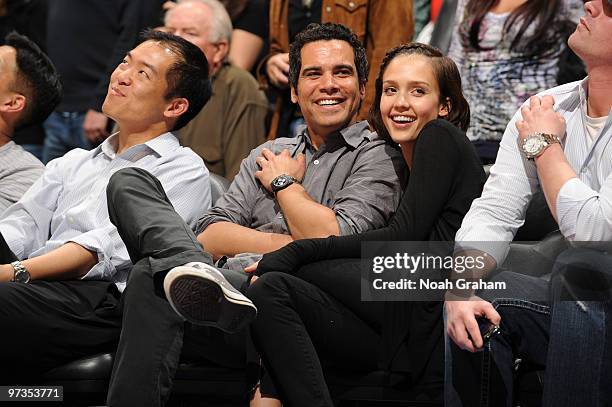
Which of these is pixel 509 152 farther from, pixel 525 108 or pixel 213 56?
pixel 213 56

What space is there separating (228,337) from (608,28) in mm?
1374

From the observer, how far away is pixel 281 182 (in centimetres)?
346

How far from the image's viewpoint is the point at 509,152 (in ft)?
9.84

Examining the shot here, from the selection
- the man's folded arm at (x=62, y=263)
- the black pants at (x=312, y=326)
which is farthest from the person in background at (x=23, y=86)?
the black pants at (x=312, y=326)

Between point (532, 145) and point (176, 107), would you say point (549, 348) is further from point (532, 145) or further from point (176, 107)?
point (176, 107)

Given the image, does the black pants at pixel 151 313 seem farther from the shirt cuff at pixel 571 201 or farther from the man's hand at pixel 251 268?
the shirt cuff at pixel 571 201

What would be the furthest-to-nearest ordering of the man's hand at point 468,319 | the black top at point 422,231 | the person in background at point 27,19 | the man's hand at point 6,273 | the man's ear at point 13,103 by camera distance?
the person in background at point 27,19
the man's ear at point 13,103
the man's hand at point 6,273
the black top at point 422,231
the man's hand at point 468,319

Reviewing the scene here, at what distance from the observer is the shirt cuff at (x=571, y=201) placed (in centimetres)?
271

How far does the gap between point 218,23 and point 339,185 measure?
1.47 m

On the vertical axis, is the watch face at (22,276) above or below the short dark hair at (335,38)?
below

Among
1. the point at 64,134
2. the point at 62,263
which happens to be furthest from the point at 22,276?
the point at 64,134

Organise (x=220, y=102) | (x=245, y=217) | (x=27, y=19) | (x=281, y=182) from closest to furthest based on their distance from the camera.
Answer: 1. (x=281, y=182)
2. (x=245, y=217)
3. (x=220, y=102)
4. (x=27, y=19)

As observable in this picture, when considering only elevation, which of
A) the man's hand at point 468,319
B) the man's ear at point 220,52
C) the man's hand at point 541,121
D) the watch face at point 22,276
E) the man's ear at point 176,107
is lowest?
the watch face at point 22,276

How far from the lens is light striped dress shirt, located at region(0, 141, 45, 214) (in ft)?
12.8
